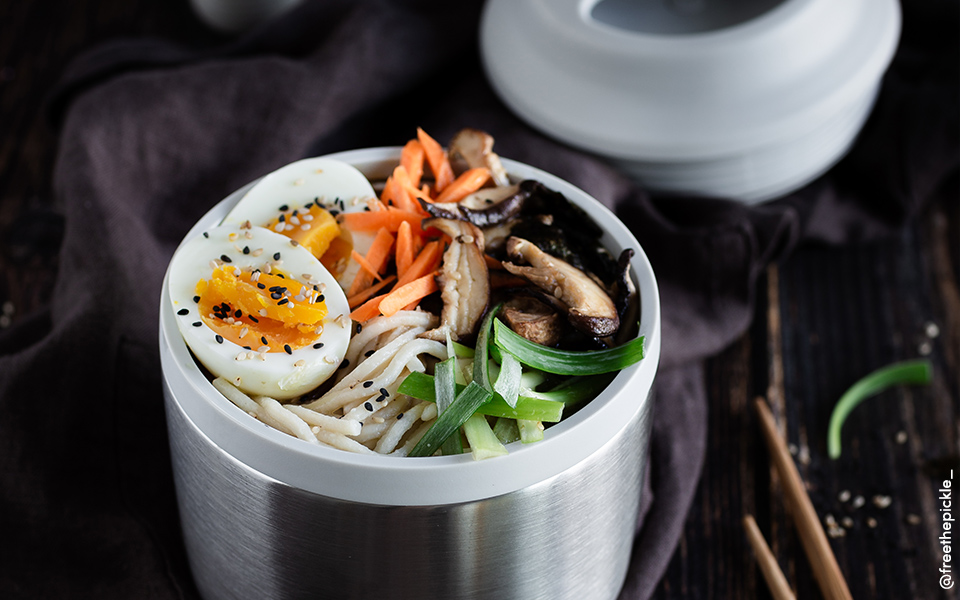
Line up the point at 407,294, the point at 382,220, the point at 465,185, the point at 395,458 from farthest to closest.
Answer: the point at 465,185
the point at 382,220
the point at 407,294
the point at 395,458

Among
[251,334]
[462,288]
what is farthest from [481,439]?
[251,334]

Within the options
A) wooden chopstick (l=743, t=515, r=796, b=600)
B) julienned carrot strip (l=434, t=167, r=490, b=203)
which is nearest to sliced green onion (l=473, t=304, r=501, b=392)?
julienned carrot strip (l=434, t=167, r=490, b=203)

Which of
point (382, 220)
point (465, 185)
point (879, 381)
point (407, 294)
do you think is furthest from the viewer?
point (879, 381)

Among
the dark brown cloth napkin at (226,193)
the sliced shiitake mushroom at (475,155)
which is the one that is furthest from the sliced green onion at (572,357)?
the dark brown cloth napkin at (226,193)

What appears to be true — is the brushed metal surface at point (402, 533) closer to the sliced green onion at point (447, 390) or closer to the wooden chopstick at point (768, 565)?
the sliced green onion at point (447, 390)

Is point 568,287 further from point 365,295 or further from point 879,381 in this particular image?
point 879,381

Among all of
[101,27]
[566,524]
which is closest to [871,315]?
[566,524]
